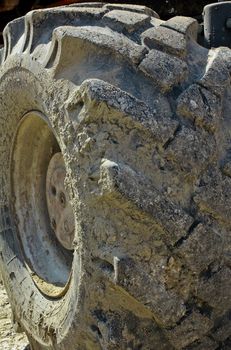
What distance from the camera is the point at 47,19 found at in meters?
2.02

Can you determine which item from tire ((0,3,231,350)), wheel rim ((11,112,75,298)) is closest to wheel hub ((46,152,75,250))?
wheel rim ((11,112,75,298))

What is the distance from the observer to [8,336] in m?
2.72

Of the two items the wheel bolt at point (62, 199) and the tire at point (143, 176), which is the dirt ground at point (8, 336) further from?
the tire at point (143, 176)

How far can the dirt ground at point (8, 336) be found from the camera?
8.66 feet

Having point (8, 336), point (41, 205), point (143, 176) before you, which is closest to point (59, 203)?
point (41, 205)

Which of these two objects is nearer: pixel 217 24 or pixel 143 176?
pixel 143 176

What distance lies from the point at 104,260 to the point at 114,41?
0.54 meters

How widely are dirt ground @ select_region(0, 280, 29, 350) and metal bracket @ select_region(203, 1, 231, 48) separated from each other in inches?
53.4

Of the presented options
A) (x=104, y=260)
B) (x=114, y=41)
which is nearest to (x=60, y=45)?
(x=114, y=41)

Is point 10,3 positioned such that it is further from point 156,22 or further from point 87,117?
point 87,117

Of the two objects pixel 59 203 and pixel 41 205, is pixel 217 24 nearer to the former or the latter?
pixel 59 203

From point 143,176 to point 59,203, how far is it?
81cm

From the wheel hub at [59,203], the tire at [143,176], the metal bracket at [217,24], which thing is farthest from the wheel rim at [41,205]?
the metal bracket at [217,24]

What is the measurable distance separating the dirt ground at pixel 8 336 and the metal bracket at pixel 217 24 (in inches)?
53.4
